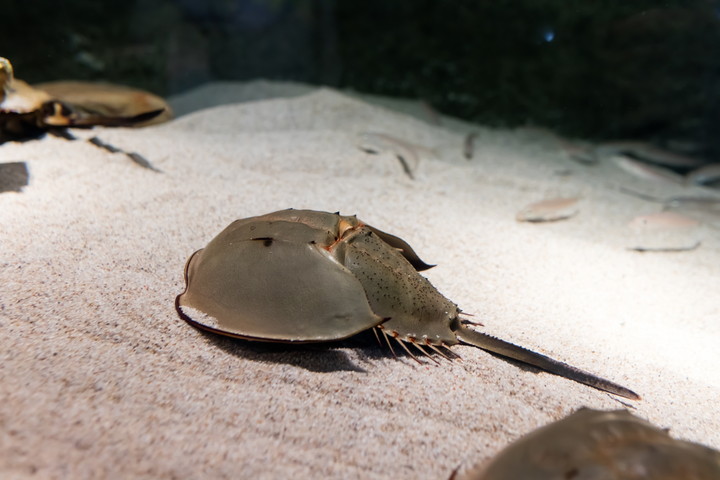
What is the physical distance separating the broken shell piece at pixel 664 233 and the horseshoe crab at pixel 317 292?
199 cm

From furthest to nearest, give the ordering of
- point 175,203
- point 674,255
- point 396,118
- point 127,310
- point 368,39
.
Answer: point 368,39 < point 396,118 < point 674,255 < point 175,203 < point 127,310

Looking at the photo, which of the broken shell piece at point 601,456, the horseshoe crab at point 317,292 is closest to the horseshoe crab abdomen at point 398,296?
the horseshoe crab at point 317,292

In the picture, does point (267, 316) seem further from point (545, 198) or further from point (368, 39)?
point (368, 39)

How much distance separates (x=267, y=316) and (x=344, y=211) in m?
1.32

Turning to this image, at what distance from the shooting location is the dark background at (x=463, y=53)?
5207mm

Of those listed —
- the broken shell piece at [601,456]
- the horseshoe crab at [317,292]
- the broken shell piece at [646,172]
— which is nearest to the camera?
the broken shell piece at [601,456]

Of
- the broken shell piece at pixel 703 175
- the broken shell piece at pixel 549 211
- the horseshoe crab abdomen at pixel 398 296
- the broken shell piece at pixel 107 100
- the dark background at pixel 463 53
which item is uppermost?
the dark background at pixel 463 53

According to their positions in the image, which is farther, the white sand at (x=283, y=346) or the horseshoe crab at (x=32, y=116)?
the horseshoe crab at (x=32, y=116)

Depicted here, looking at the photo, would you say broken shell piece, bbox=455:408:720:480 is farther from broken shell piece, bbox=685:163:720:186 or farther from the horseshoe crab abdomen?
broken shell piece, bbox=685:163:720:186

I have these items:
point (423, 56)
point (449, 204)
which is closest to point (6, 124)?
point (449, 204)

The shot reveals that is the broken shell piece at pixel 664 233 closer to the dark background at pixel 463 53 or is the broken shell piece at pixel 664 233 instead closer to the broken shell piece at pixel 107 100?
the dark background at pixel 463 53

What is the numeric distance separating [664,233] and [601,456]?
2.88m

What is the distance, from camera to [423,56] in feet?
19.4

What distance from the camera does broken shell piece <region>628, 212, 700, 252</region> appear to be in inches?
120
